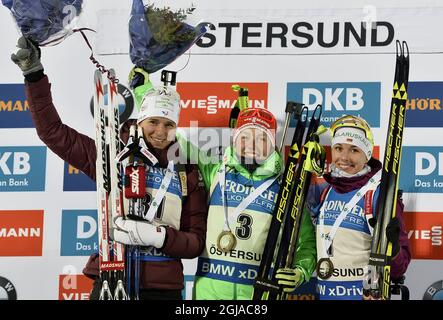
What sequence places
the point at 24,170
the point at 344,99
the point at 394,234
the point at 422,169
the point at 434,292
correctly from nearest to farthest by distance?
the point at 394,234 → the point at 434,292 → the point at 422,169 → the point at 344,99 → the point at 24,170

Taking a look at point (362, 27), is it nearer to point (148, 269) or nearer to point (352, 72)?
point (352, 72)

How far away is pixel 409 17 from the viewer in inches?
283

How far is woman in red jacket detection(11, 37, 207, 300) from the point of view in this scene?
6.60 m

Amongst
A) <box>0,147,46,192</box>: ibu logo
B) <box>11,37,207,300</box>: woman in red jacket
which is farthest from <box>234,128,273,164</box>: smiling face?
<box>0,147,46,192</box>: ibu logo

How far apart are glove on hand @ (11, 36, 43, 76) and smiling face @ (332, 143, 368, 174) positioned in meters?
1.70

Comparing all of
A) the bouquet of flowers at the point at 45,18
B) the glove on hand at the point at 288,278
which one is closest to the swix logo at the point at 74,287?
the glove on hand at the point at 288,278

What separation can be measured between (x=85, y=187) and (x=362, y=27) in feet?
6.03

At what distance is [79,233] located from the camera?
23.7 feet

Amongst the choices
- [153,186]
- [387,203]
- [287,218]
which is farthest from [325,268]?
[153,186]

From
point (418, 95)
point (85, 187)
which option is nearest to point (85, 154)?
point (85, 187)

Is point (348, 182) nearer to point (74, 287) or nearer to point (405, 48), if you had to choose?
point (405, 48)

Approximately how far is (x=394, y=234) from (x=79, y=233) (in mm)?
1848

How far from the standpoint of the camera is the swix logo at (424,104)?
707cm

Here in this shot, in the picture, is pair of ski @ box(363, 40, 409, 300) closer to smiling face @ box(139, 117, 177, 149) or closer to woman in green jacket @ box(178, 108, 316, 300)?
woman in green jacket @ box(178, 108, 316, 300)
